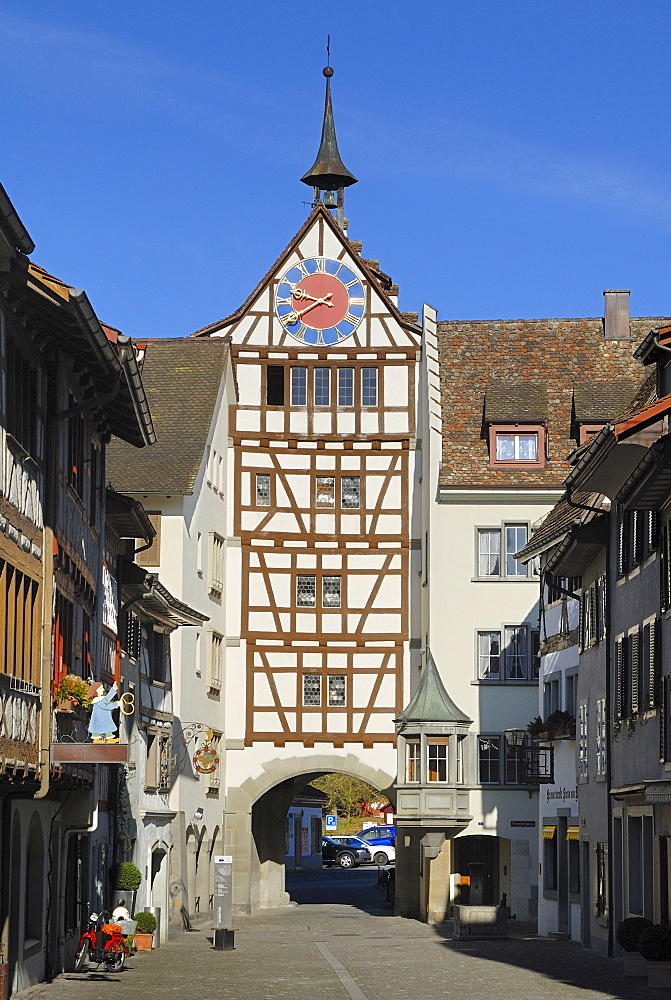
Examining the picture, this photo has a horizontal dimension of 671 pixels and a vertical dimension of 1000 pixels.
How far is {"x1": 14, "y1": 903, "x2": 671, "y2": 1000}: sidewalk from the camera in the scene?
24094mm

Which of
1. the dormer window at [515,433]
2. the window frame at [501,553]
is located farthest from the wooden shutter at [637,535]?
the dormer window at [515,433]

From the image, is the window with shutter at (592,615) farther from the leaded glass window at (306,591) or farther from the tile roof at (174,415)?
the leaded glass window at (306,591)

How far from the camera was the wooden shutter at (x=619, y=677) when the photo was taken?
96.8 ft

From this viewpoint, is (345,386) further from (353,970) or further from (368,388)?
(353,970)

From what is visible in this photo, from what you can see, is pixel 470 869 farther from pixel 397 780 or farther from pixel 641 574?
pixel 641 574

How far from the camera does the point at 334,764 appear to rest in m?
49.0

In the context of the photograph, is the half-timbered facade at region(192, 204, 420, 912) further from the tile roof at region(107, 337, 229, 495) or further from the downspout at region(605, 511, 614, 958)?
the downspout at region(605, 511, 614, 958)

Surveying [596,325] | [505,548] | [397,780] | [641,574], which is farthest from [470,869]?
[641,574]

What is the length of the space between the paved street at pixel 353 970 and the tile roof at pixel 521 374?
40.4ft

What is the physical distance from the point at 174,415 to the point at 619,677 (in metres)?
21.3

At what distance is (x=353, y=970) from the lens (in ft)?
96.1

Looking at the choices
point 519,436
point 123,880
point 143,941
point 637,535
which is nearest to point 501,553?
point 519,436

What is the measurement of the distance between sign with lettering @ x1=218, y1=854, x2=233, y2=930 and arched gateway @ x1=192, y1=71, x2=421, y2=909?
1349 centimetres

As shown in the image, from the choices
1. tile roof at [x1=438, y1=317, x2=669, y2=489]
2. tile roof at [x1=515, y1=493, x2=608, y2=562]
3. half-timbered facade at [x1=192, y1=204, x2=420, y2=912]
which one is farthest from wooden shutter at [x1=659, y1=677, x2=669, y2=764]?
half-timbered facade at [x1=192, y1=204, x2=420, y2=912]
